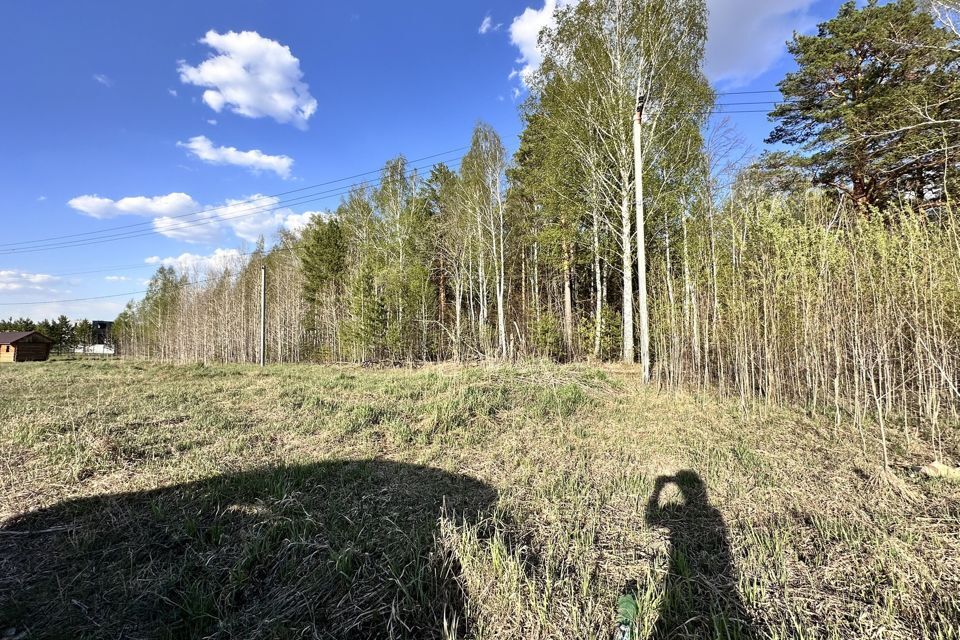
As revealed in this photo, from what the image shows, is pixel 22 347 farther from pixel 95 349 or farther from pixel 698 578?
pixel 698 578

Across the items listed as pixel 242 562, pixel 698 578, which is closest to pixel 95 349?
pixel 242 562

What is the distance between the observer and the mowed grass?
1574 mm

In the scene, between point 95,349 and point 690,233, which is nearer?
point 690,233

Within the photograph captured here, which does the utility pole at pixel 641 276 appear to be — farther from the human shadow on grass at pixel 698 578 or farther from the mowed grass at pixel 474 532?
the human shadow on grass at pixel 698 578

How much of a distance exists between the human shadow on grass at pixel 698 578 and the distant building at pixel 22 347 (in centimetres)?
4142

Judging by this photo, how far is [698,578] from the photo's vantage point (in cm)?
175

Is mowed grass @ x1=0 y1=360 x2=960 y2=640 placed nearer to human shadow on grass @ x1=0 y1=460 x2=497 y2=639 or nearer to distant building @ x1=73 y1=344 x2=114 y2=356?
human shadow on grass @ x1=0 y1=460 x2=497 y2=639

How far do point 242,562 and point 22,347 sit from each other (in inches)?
1586

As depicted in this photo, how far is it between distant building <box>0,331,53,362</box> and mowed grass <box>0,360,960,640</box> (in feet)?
115

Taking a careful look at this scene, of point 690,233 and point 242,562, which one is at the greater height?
point 690,233

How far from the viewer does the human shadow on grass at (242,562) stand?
160 centimetres

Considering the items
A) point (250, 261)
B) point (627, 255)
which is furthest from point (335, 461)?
point (250, 261)

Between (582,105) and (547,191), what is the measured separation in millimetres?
2847

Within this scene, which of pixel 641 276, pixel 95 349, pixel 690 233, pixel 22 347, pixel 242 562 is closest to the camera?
pixel 242 562
